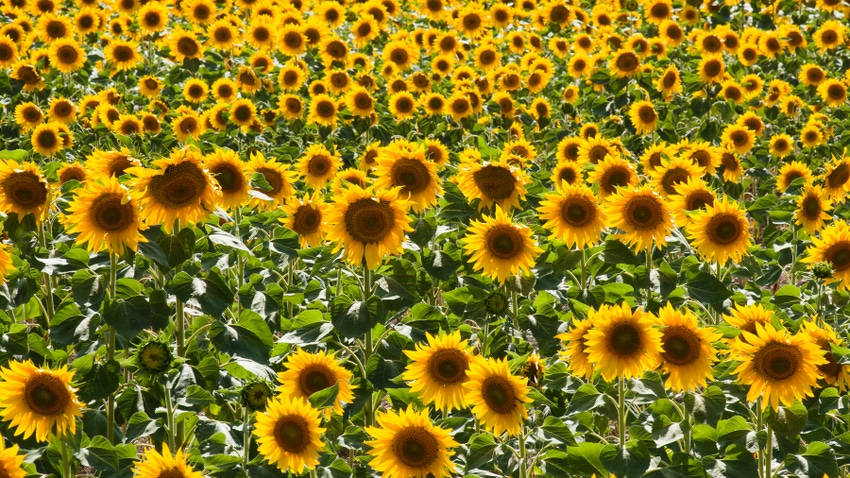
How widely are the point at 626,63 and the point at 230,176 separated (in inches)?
248

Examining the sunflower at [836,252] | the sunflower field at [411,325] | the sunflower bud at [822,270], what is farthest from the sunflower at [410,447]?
the sunflower at [836,252]

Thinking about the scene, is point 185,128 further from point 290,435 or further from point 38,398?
point 290,435

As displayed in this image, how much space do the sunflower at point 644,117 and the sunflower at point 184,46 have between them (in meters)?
5.03

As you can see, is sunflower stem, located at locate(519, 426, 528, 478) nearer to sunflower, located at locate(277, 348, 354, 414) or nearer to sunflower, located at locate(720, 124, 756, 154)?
sunflower, located at locate(277, 348, 354, 414)

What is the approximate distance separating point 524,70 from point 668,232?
293 inches

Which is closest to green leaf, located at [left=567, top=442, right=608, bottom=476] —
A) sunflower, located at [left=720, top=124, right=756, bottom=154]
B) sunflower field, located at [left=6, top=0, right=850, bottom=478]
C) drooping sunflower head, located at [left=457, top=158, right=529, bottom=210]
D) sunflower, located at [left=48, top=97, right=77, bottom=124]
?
sunflower field, located at [left=6, top=0, right=850, bottom=478]

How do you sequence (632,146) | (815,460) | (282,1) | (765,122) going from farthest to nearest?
1. (282,1)
2. (765,122)
3. (632,146)
4. (815,460)

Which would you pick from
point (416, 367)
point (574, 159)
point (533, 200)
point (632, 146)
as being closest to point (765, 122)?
point (632, 146)

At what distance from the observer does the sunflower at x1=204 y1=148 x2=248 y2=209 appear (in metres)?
4.30

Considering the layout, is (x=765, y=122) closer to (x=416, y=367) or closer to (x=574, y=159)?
(x=574, y=159)

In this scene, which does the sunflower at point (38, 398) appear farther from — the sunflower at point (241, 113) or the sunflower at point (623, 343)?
the sunflower at point (241, 113)

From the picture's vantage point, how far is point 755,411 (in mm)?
3842

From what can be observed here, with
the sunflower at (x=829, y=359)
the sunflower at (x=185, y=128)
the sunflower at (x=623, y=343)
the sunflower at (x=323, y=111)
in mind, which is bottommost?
the sunflower at (x=623, y=343)

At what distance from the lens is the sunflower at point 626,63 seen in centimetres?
962
